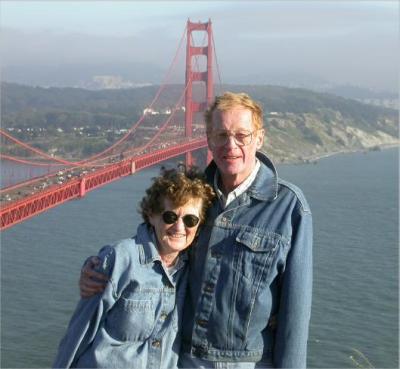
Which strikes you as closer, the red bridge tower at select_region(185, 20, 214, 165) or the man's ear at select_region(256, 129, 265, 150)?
the man's ear at select_region(256, 129, 265, 150)

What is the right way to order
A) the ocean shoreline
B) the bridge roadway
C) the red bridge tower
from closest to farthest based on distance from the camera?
the bridge roadway, the red bridge tower, the ocean shoreline

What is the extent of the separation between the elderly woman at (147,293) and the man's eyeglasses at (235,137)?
0.23ft

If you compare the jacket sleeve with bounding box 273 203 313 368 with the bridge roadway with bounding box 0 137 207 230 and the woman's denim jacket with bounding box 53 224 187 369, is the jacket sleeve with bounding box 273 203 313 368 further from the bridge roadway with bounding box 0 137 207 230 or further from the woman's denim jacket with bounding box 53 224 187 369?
the bridge roadway with bounding box 0 137 207 230

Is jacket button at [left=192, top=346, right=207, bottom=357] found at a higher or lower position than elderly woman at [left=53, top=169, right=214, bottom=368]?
lower

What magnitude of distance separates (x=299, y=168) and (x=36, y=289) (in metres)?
18.9

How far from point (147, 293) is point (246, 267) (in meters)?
0.16

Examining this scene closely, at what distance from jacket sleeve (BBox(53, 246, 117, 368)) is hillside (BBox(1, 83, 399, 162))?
22.8 m

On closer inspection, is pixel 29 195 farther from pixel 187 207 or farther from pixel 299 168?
Result: pixel 299 168

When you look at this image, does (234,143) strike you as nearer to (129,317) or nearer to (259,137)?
(259,137)

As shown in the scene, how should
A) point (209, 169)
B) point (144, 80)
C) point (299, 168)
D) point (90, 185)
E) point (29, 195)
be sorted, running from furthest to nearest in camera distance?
point (144, 80)
point (299, 168)
point (90, 185)
point (29, 195)
point (209, 169)

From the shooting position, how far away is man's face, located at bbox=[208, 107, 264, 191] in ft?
3.84

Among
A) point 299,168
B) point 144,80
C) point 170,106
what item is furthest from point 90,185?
point 144,80

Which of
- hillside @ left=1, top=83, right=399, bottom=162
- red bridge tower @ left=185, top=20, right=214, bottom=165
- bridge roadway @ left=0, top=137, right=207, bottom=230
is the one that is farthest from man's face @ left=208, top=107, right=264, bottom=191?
hillside @ left=1, top=83, right=399, bottom=162

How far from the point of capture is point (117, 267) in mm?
1150
